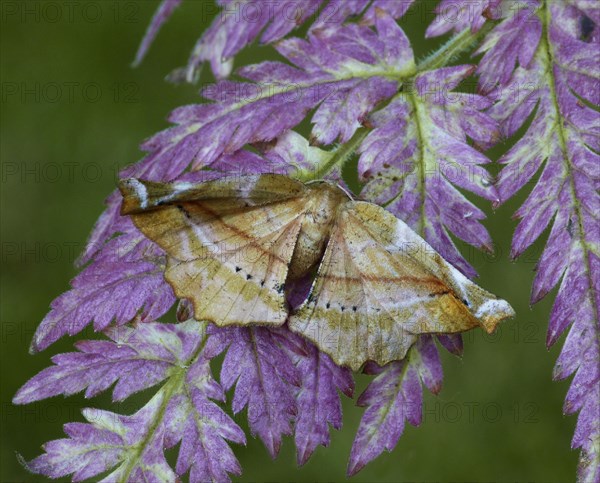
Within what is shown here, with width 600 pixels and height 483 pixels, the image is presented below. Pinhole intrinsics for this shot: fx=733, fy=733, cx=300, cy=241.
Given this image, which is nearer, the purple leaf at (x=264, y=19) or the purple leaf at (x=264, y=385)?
the purple leaf at (x=264, y=385)

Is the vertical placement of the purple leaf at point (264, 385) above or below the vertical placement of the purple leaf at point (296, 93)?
below

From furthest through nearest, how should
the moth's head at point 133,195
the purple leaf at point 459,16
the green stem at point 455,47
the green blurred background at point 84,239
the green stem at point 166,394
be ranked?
1. the green blurred background at point 84,239
2. the green stem at point 455,47
3. the purple leaf at point 459,16
4. the green stem at point 166,394
5. the moth's head at point 133,195

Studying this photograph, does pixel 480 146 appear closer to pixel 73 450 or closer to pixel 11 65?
pixel 73 450

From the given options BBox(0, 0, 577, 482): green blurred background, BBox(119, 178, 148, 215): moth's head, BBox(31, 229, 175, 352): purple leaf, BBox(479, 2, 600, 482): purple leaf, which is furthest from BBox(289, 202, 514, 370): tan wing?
BBox(0, 0, 577, 482): green blurred background

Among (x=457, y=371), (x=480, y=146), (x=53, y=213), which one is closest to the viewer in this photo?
(x=480, y=146)

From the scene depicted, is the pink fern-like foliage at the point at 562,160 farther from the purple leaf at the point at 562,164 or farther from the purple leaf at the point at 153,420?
the purple leaf at the point at 153,420

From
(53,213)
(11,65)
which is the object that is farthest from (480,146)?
(11,65)

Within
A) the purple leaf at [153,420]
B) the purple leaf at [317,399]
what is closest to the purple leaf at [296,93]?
the purple leaf at [153,420]

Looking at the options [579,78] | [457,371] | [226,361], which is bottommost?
[457,371]
